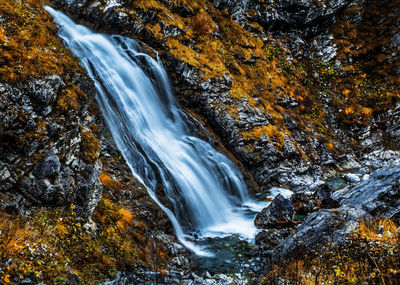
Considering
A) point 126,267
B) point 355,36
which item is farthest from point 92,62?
point 355,36

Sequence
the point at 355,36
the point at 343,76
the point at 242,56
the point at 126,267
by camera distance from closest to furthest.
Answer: the point at 126,267 < the point at 242,56 < the point at 343,76 < the point at 355,36

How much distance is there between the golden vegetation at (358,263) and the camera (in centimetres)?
353

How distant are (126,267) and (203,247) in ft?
11.6

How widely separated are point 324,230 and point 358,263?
2032mm

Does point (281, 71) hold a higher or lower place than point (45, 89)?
higher

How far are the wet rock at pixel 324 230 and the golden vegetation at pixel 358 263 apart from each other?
1.04ft

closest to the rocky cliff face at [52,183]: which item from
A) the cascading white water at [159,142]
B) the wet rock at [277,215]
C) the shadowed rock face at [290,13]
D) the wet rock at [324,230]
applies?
the cascading white water at [159,142]

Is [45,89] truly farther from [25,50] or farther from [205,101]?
[205,101]

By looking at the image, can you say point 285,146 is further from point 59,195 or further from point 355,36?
point 355,36

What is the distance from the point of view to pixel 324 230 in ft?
19.9

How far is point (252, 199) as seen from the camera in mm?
14219

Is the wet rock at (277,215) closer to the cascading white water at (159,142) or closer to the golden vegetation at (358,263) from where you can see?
the cascading white water at (159,142)

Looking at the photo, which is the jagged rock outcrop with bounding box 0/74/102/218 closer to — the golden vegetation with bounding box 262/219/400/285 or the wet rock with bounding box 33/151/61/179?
the wet rock with bounding box 33/151/61/179

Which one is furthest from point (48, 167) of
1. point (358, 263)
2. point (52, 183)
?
point (358, 263)
